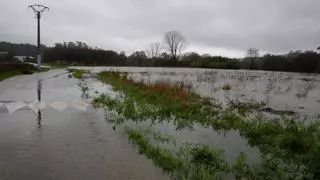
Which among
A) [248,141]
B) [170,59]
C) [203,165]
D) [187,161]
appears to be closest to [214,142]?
[248,141]

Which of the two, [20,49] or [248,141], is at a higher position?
[20,49]

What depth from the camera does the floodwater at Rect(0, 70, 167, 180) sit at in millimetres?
6609

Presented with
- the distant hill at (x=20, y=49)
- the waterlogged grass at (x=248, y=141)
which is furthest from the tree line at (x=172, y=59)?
the waterlogged grass at (x=248, y=141)

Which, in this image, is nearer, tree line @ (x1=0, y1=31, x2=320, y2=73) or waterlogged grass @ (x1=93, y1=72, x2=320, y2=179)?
waterlogged grass @ (x1=93, y1=72, x2=320, y2=179)

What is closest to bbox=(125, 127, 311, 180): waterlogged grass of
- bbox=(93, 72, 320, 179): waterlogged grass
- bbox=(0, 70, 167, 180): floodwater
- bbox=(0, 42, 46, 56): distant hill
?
bbox=(93, 72, 320, 179): waterlogged grass

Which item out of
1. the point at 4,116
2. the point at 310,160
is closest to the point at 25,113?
the point at 4,116

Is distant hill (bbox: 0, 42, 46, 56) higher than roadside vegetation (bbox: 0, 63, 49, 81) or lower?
higher

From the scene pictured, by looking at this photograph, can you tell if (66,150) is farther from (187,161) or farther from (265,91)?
(265,91)

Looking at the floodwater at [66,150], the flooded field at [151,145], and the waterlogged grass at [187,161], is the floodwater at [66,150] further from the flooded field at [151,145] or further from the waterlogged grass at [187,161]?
the waterlogged grass at [187,161]

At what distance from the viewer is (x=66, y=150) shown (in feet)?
26.7

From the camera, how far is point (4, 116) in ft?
40.8

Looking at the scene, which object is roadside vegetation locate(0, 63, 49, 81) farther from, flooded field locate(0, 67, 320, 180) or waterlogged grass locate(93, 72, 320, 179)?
waterlogged grass locate(93, 72, 320, 179)

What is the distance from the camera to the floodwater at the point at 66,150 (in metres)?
6.61

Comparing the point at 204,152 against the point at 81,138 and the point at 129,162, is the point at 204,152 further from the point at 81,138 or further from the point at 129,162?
the point at 81,138
